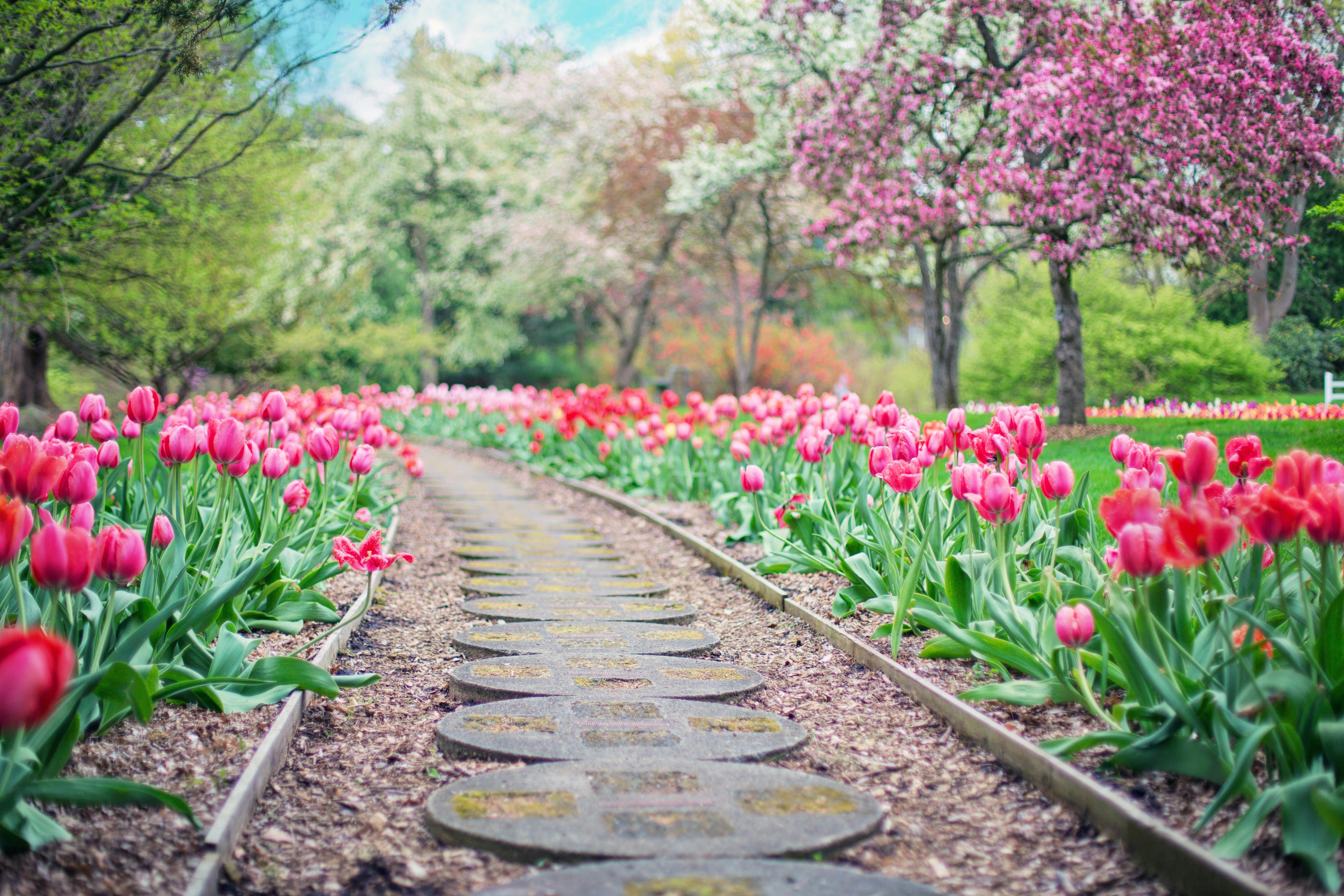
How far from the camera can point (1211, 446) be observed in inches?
107

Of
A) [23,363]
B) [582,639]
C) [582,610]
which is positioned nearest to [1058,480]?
[582,639]

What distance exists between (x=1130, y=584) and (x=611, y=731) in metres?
1.83

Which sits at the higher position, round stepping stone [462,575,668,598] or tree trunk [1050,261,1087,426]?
tree trunk [1050,261,1087,426]

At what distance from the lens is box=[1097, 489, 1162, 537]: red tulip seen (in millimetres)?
2516

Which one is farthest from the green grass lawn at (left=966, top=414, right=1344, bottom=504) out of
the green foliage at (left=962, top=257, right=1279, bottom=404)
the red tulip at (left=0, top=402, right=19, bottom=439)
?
the red tulip at (left=0, top=402, right=19, bottom=439)

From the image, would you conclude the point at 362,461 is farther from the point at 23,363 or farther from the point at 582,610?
the point at 23,363

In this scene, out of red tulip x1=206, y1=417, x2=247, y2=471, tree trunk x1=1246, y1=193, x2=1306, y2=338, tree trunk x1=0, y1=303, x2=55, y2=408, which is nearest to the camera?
red tulip x1=206, y1=417, x2=247, y2=471

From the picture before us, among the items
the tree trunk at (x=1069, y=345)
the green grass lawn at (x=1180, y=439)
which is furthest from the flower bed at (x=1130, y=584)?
the tree trunk at (x=1069, y=345)

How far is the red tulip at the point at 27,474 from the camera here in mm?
2717

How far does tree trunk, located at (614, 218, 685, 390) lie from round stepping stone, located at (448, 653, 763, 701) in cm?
1808

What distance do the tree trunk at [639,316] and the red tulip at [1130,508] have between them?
1977 centimetres

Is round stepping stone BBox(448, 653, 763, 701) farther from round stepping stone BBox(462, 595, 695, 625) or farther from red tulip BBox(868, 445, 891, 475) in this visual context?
red tulip BBox(868, 445, 891, 475)

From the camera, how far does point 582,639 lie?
15.5ft

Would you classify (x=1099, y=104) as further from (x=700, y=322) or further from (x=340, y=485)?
(x=700, y=322)
